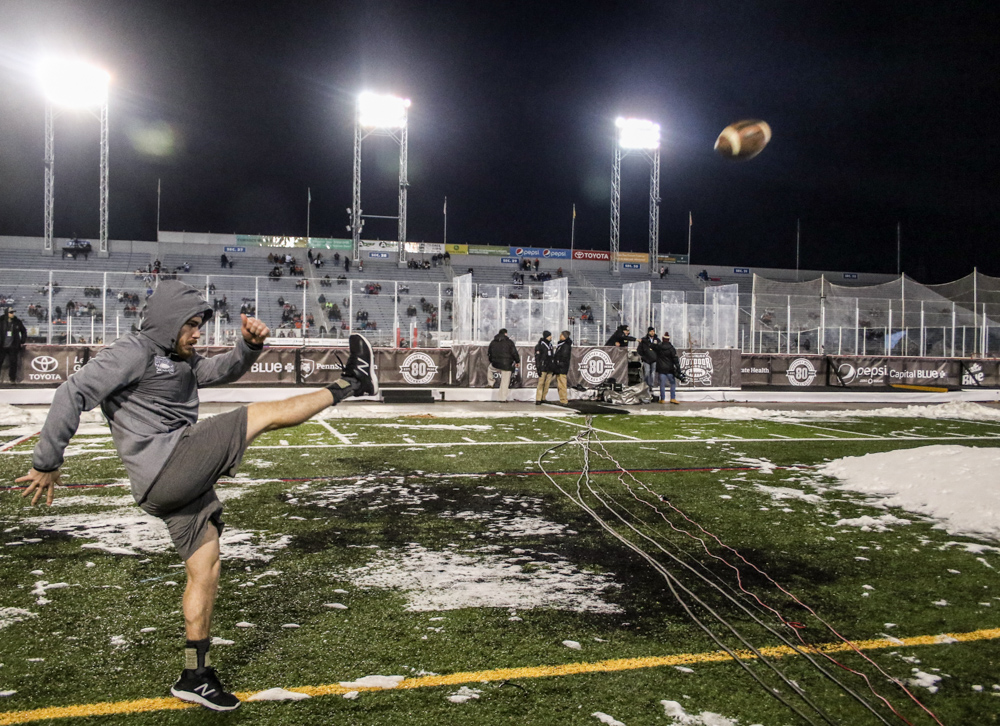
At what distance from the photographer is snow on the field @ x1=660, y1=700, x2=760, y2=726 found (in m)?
2.69

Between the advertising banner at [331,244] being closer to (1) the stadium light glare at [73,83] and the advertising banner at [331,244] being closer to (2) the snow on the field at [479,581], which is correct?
(1) the stadium light glare at [73,83]

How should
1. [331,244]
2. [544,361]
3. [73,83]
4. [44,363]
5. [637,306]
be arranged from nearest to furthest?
1. [544,361]
2. [44,363]
3. [637,306]
4. [73,83]
5. [331,244]

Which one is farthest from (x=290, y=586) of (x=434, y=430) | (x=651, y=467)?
(x=434, y=430)

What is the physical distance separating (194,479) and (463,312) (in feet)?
63.1

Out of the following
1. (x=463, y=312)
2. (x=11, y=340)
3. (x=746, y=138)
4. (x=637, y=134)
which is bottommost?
(x=11, y=340)

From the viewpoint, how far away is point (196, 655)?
2.88 metres

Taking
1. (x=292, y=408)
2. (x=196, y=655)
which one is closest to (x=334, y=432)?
(x=292, y=408)

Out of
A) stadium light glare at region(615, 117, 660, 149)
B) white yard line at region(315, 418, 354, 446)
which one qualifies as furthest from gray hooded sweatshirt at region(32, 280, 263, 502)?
stadium light glare at region(615, 117, 660, 149)

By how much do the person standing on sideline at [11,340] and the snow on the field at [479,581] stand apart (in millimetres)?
17901

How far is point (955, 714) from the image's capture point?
Result: 2.77 m

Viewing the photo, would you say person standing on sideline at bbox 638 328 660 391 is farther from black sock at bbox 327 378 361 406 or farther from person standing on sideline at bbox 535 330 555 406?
black sock at bbox 327 378 361 406

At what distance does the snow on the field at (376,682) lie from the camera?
9.75 ft

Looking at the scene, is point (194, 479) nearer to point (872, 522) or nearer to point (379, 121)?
point (872, 522)

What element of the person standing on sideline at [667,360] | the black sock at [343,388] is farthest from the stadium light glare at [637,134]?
the black sock at [343,388]
